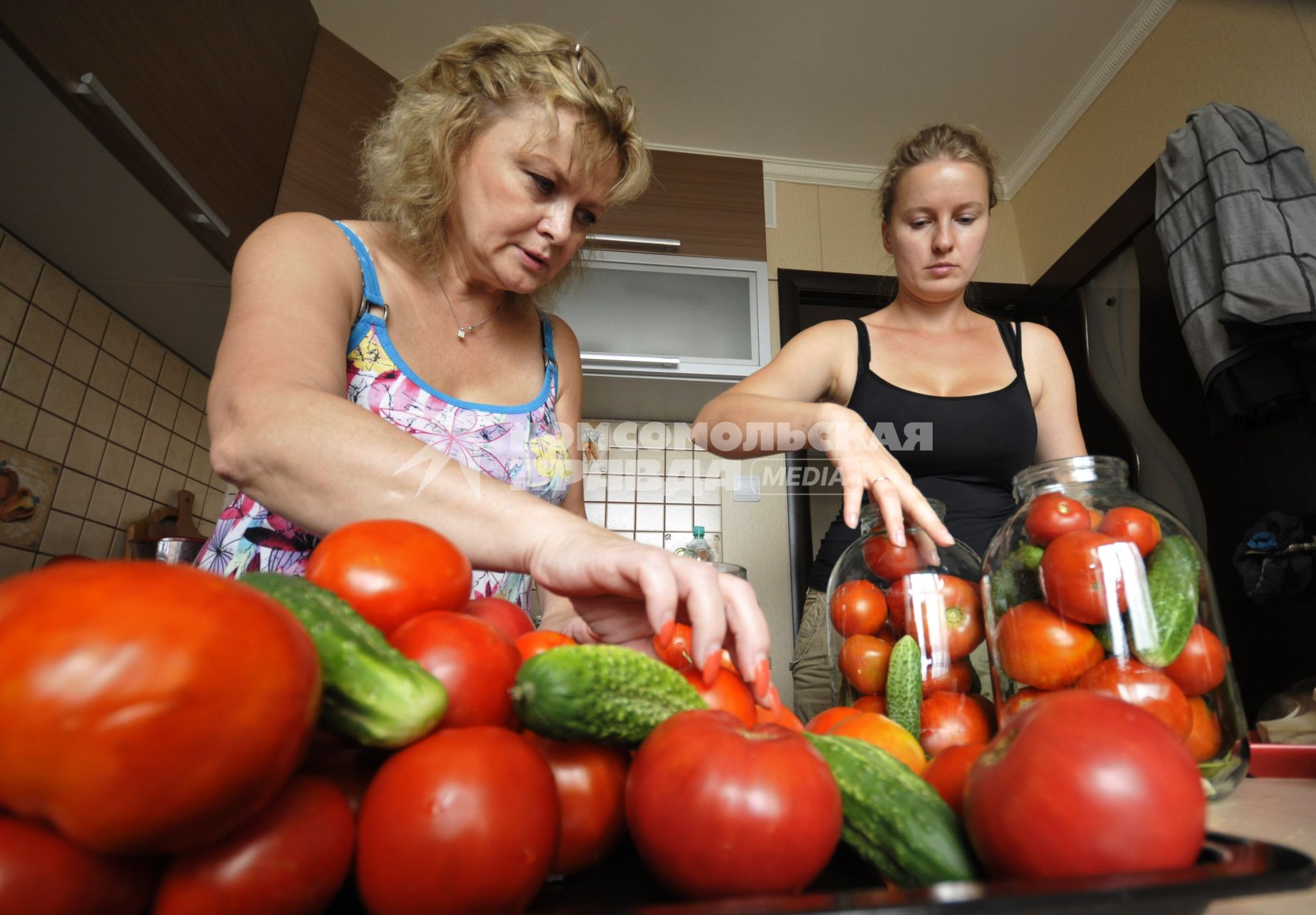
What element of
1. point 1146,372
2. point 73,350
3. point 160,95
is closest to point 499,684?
point 160,95

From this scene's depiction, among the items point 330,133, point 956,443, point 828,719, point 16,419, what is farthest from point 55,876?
point 330,133

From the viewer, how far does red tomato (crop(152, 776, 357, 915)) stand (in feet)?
0.64

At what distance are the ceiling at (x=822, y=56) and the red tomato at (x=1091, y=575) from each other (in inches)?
78.2

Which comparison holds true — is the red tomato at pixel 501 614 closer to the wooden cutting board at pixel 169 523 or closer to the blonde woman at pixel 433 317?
the blonde woman at pixel 433 317

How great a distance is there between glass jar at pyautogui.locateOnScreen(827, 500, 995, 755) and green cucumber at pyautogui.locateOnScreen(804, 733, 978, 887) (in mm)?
301

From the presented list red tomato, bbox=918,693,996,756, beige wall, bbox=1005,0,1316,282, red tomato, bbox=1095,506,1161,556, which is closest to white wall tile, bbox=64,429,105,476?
red tomato, bbox=918,693,996,756

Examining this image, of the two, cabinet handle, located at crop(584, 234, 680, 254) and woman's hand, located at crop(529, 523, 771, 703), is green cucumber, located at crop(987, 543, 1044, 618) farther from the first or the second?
cabinet handle, located at crop(584, 234, 680, 254)

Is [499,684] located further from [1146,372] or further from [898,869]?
[1146,372]

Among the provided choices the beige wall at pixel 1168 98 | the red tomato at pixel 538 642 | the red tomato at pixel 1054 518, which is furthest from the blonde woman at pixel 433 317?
the beige wall at pixel 1168 98

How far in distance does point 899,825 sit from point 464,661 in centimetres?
17

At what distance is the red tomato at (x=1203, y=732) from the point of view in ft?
1.51

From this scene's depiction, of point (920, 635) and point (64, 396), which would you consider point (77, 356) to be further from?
point (920, 635)

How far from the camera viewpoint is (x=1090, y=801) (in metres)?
0.22

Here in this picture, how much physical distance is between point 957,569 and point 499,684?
472mm
